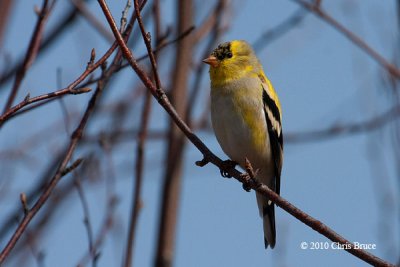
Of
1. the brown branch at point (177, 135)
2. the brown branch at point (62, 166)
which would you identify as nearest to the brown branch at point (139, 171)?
the brown branch at point (177, 135)

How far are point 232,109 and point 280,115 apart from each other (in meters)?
0.48

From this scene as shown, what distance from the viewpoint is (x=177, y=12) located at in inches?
212

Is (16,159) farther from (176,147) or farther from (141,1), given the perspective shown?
(141,1)

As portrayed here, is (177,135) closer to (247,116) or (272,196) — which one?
(247,116)

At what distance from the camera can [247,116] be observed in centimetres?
424

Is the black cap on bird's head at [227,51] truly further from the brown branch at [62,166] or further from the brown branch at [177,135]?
the brown branch at [62,166]

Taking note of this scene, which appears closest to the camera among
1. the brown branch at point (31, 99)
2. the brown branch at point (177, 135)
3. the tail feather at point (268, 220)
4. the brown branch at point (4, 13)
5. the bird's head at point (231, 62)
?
the brown branch at point (31, 99)

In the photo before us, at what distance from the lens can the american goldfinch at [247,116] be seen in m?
4.23

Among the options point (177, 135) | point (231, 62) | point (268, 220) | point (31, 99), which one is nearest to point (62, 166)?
point (31, 99)

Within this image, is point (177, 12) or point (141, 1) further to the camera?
point (177, 12)

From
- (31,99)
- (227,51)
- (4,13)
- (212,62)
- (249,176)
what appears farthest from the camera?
(227,51)

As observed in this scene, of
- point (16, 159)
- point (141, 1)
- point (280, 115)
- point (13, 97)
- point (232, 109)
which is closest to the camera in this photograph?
point (141, 1)

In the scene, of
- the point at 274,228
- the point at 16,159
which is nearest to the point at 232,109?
the point at 274,228

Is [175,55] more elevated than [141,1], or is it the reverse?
[175,55]
